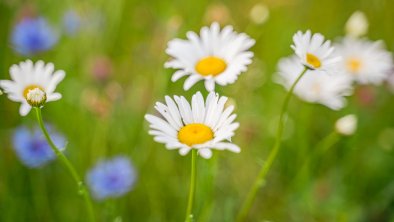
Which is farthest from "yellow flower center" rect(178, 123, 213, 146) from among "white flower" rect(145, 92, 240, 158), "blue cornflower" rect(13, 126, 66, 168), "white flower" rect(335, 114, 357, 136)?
"blue cornflower" rect(13, 126, 66, 168)

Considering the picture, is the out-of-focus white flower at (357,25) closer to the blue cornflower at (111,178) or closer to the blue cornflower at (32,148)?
the blue cornflower at (111,178)

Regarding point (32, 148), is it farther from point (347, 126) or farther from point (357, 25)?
point (357, 25)

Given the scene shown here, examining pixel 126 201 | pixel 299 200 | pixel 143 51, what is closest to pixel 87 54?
pixel 143 51

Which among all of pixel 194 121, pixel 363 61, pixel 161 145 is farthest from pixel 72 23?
pixel 194 121

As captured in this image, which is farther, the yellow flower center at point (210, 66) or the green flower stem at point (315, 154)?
the green flower stem at point (315, 154)

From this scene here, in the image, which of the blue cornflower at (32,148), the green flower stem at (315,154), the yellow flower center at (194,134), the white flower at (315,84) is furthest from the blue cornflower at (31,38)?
the yellow flower center at (194,134)

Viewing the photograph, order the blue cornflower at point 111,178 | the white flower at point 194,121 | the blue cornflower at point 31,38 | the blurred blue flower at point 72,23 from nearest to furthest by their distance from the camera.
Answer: the white flower at point 194,121 → the blue cornflower at point 111,178 → the blue cornflower at point 31,38 → the blurred blue flower at point 72,23
